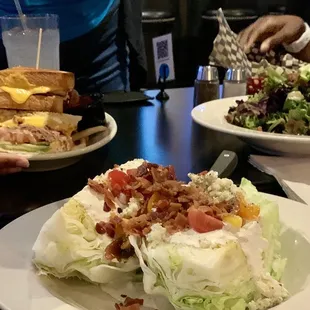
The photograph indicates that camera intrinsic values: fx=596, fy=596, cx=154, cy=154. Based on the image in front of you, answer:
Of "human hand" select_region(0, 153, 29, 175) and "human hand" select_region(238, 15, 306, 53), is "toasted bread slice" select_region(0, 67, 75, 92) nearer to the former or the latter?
"human hand" select_region(0, 153, 29, 175)

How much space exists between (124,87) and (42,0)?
64cm

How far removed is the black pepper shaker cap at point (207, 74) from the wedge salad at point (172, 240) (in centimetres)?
91

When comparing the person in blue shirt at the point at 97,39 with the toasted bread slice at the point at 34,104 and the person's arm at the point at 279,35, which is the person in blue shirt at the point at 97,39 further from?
the toasted bread slice at the point at 34,104

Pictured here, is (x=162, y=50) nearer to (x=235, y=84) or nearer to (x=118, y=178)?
(x=235, y=84)

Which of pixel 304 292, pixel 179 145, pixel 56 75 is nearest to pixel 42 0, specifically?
pixel 56 75

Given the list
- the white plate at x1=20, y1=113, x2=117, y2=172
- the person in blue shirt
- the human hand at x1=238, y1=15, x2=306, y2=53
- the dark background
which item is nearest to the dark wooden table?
the white plate at x1=20, y1=113, x2=117, y2=172

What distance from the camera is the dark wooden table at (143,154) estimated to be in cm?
111

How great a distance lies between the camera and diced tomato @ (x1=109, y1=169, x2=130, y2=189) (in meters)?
0.85

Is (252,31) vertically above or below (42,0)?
below

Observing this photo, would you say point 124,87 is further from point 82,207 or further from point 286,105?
point 82,207

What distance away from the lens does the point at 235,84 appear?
71.4 inches

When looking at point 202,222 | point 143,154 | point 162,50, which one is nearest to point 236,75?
point 143,154

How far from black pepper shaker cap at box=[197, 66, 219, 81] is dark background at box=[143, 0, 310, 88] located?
8.38 feet

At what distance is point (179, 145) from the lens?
142 centimetres
